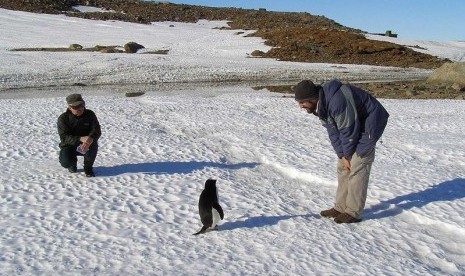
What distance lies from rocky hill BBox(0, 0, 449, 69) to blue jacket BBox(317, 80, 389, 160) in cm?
2549

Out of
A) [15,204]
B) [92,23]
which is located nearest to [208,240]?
[15,204]

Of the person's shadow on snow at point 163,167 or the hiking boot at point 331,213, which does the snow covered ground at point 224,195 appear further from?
the hiking boot at point 331,213

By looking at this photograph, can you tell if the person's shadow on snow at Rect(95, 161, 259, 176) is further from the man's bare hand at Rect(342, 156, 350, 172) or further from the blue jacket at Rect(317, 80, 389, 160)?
the blue jacket at Rect(317, 80, 389, 160)

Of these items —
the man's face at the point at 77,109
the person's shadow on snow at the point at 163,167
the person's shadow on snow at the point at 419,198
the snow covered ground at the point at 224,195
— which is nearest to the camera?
the snow covered ground at the point at 224,195

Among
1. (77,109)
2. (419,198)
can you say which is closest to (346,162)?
(419,198)

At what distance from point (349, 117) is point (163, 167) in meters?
3.32

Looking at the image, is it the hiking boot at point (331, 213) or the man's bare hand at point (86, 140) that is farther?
the man's bare hand at point (86, 140)

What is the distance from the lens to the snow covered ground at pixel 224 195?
4949 mm

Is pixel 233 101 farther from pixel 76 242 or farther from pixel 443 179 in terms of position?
pixel 76 242

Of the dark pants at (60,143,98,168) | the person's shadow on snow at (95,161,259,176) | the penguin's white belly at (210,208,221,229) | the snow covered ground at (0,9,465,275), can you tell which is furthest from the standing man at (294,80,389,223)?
the dark pants at (60,143,98,168)

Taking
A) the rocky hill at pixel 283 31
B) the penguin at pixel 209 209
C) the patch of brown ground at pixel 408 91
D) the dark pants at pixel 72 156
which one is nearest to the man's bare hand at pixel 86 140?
the dark pants at pixel 72 156

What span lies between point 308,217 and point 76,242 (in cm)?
245

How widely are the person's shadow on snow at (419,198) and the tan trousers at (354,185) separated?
0.39 m

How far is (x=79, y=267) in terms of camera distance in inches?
184
